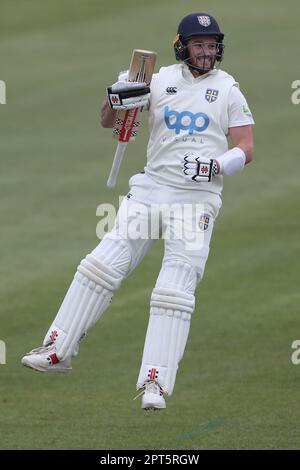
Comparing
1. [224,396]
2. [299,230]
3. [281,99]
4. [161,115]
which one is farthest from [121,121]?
[281,99]

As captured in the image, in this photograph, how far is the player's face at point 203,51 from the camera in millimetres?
10255

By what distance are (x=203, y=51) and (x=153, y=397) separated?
8.97 ft

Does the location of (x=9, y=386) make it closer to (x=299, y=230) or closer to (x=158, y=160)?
(x=158, y=160)

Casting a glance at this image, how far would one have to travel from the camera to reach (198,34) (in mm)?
10219

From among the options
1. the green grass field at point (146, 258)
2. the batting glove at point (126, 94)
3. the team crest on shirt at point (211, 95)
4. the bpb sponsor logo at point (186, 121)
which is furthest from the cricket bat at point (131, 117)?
the green grass field at point (146, 258)

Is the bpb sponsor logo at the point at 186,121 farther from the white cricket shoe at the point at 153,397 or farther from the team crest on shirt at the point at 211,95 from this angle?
the white cricket shoe at the point at 153,397

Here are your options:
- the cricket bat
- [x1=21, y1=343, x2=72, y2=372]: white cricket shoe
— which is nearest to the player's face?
the cricket bat

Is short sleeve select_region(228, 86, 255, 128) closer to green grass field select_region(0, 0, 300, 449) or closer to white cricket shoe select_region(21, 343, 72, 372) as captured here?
white cricket shoe select_region(21, 343, 72, 372)

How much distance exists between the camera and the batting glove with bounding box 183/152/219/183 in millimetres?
9875

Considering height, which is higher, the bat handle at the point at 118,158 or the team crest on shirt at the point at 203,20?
the team crest on shirt at the point at 203,20

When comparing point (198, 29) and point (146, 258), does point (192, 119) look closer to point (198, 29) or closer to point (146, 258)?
point (198, 29)

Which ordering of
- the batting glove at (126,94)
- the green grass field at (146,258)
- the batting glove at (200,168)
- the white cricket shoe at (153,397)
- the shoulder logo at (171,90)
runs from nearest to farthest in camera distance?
the white cricket shoe at (153,397), the batting glove at (200,168), the batting glove at (126,94), the shoulder logo at (171,90), the green grass field at (146,258)

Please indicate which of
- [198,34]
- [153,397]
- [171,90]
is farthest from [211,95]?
[153,397]

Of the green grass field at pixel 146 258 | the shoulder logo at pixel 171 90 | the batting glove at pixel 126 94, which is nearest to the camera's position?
the batting glove at pixel 126 94
